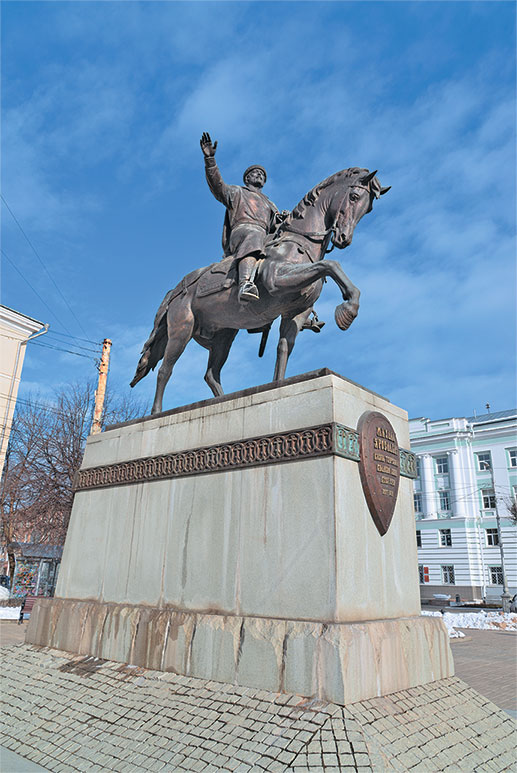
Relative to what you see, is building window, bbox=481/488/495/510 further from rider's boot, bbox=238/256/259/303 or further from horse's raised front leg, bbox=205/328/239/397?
rider's boot, bbox=238/256/259/303

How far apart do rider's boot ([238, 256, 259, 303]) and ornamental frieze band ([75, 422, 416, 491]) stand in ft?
6.72

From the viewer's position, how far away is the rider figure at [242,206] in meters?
7.88

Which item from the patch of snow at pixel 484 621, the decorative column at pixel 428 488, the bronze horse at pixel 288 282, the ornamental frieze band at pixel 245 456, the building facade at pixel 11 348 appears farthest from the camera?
the decorative column at pixel 428 488

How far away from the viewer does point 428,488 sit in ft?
148

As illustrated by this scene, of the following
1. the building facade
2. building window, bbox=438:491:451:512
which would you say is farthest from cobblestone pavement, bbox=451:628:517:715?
building window, bbox=438:491:451:512

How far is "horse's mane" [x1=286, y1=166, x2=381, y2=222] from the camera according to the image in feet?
23.7

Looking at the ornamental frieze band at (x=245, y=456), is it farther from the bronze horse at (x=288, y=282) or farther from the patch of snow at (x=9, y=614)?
the patch of snow at (x=9, y=614)

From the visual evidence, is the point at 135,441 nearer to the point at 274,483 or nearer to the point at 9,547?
the point at 274,483

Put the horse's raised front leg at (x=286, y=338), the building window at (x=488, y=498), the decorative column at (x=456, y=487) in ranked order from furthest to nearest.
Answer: the decorative column at (x=456, y=487) < the building window at (x=488, y=498) < the horse's raised front leg at (x=286, y=338)

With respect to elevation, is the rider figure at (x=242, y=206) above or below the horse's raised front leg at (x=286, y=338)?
above

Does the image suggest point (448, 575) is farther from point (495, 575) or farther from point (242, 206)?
point (242, 206)

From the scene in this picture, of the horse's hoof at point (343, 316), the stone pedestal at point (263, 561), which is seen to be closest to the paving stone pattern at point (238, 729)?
the stone pedestal at point (263, 561)

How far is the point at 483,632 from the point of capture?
19.6m

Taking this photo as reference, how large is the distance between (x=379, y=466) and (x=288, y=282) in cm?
260
